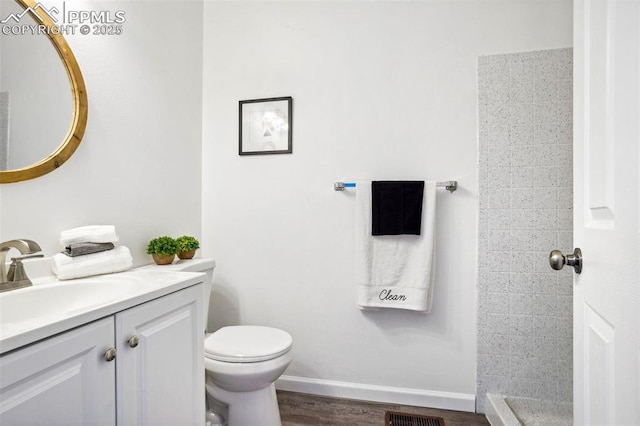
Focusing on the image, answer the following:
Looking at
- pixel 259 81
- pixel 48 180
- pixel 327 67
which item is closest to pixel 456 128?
Answer: pixel 327 67

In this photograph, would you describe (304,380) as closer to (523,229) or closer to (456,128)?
(523,229)

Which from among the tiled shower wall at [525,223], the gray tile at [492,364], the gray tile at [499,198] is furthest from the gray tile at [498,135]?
the gray tile at [492,364]

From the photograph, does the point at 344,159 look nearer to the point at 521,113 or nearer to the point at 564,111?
the point at 521,113

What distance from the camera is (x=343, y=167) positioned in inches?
75.2

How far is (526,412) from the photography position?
1.59 m

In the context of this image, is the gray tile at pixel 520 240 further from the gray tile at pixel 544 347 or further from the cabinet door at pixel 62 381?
the cabinet door at pixel 62 381

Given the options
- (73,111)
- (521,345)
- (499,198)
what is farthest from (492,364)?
(73,111)

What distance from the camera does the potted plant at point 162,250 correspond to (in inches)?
62.8

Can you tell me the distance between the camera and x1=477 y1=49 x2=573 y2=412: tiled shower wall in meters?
1.67

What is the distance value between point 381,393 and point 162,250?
4.42 ft

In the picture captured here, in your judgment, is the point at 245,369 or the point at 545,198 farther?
the point at 545,198

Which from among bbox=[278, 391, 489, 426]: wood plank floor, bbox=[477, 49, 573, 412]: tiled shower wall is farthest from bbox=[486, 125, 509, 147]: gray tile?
bbox=[278, 391, 489, 426]: wood plank floor

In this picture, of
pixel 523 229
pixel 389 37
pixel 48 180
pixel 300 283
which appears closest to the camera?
pixel 48 180

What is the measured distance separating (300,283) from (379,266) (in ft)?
1.55
